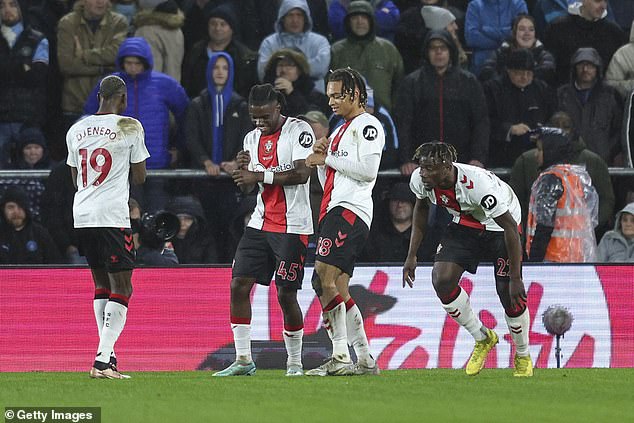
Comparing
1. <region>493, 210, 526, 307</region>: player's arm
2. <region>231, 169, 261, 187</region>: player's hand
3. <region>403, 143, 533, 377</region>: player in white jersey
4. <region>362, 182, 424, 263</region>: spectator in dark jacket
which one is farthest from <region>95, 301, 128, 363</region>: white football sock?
<region>362, 182, 424, 263</region>: spectator in dark jacket

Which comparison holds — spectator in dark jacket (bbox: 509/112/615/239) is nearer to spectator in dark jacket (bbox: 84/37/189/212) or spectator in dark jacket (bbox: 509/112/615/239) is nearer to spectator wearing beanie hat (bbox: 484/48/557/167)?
spectator wearing beanie hat (bbox: 484/48/557/167)

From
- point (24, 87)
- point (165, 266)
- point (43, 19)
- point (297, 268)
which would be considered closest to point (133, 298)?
point (165, 266)

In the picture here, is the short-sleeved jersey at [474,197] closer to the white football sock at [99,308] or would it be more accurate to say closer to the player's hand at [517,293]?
the player's hand at [517,293]

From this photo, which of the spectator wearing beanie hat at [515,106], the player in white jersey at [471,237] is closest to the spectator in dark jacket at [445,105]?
the spectator wearing beanie hat at [515,106]

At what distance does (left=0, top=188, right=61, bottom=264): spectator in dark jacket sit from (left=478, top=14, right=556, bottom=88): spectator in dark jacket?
5.65 meters

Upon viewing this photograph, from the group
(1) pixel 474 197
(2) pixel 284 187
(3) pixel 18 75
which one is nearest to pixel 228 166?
(3) pixel 18 75

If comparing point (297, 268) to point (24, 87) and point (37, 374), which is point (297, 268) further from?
point (24, 87)

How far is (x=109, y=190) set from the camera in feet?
37.4

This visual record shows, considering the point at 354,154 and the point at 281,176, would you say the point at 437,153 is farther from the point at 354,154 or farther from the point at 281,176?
the point at 281,176

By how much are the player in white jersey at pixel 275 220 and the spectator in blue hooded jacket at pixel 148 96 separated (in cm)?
399

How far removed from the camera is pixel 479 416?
8.73 meters

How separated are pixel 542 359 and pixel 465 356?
0.77m

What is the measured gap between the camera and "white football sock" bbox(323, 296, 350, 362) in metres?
11.5

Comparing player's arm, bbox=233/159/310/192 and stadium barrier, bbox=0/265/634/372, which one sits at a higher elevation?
player's arm, bbox=233/159/310/192
